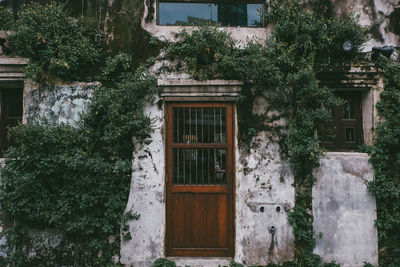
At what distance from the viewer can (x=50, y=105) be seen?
4.85 m

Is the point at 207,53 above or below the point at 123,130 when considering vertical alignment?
above

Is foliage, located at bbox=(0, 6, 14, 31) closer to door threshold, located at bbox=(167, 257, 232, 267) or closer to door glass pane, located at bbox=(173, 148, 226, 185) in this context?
door glass pane, located at bbox=(173, 148, 226, 185)

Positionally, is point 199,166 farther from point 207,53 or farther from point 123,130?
point 207,53

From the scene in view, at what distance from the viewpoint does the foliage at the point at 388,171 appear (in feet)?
15.4

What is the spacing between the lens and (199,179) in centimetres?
493

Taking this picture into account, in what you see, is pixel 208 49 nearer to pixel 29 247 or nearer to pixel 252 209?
pixel 252 209

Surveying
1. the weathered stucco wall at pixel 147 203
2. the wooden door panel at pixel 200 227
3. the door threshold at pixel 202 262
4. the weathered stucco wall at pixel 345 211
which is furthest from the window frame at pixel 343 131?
the weathered stucco wall at pixel 147 203

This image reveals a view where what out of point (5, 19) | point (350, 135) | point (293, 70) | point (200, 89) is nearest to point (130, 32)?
point (200, 89)

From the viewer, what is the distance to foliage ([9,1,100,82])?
4.58 meters

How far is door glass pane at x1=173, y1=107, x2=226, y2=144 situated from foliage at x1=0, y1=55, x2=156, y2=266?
56cm

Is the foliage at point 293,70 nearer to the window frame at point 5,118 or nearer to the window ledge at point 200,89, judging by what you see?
the window ledge at point 200,89

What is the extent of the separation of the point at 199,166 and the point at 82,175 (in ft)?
6.45

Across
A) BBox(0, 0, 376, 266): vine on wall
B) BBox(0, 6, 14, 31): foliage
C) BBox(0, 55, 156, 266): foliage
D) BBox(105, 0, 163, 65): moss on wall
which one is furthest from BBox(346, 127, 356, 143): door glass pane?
BBox(0, 6, 14, 31): foliage

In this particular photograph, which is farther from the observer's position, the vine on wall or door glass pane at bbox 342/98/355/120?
door glass pane at bbox 342/98/355/120
